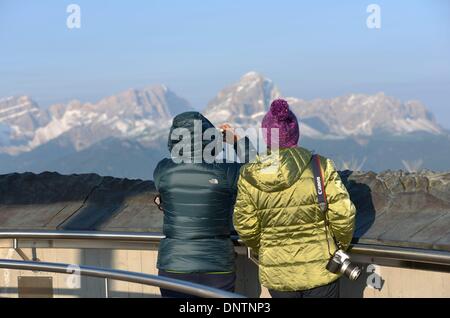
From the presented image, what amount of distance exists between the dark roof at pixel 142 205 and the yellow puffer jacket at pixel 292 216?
44 cm

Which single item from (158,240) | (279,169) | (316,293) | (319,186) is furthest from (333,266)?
(158,240)

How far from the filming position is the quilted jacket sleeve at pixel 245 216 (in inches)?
179

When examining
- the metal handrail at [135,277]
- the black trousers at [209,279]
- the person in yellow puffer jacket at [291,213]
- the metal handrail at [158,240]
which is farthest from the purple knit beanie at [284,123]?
the metal handrail at [135,277]

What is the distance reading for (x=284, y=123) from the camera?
4.52 metres

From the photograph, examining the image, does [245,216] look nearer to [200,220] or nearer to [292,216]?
[292,216]

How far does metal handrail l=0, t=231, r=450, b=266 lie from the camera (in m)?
4.39

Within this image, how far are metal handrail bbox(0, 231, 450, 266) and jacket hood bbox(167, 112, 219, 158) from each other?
2.13 feet

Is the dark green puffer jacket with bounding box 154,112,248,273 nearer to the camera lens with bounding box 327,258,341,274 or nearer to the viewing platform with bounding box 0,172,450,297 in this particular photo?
the viewing platform with bounding box 0,172,450,297

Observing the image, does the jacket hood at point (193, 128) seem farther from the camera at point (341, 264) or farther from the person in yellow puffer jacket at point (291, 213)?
the camera at point (341, 264)

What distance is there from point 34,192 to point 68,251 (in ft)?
3.13

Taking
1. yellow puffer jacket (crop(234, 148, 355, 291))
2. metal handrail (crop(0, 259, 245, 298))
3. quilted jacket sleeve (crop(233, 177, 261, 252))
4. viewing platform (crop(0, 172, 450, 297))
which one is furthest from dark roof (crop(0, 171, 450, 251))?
metal handrail (crop(0, 259, 245, 298))
